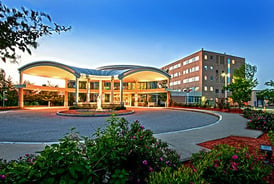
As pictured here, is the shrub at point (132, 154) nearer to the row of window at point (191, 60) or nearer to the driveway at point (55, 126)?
the driveway at point (55, 126)

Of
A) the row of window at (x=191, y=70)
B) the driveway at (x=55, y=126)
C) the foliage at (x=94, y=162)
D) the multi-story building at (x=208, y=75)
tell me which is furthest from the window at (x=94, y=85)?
the foliage at (x=94, y=162)

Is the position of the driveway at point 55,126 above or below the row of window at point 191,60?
below

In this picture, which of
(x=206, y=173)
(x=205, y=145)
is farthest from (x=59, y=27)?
(x=205, y=145)

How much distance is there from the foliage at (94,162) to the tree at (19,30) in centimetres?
123

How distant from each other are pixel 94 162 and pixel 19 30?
203cm

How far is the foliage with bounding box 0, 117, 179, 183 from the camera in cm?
154

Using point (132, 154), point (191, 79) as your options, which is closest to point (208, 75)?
point (191, 79)

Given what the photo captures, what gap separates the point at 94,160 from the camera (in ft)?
6.33

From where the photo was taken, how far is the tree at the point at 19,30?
1.47m

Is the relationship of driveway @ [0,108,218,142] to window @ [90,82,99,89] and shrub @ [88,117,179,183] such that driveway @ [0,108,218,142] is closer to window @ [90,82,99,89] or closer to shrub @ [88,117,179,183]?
shrub @ [88,117,179,183]

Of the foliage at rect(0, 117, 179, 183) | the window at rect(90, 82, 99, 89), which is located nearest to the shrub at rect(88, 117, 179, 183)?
the foliage at rect(0, 117, 179, 183)

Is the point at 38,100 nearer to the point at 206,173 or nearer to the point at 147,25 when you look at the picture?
the point at 147,25

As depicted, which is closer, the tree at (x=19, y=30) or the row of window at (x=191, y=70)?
the tree at (x=19, y=30)

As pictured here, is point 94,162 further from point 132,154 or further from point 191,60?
point 191,60
